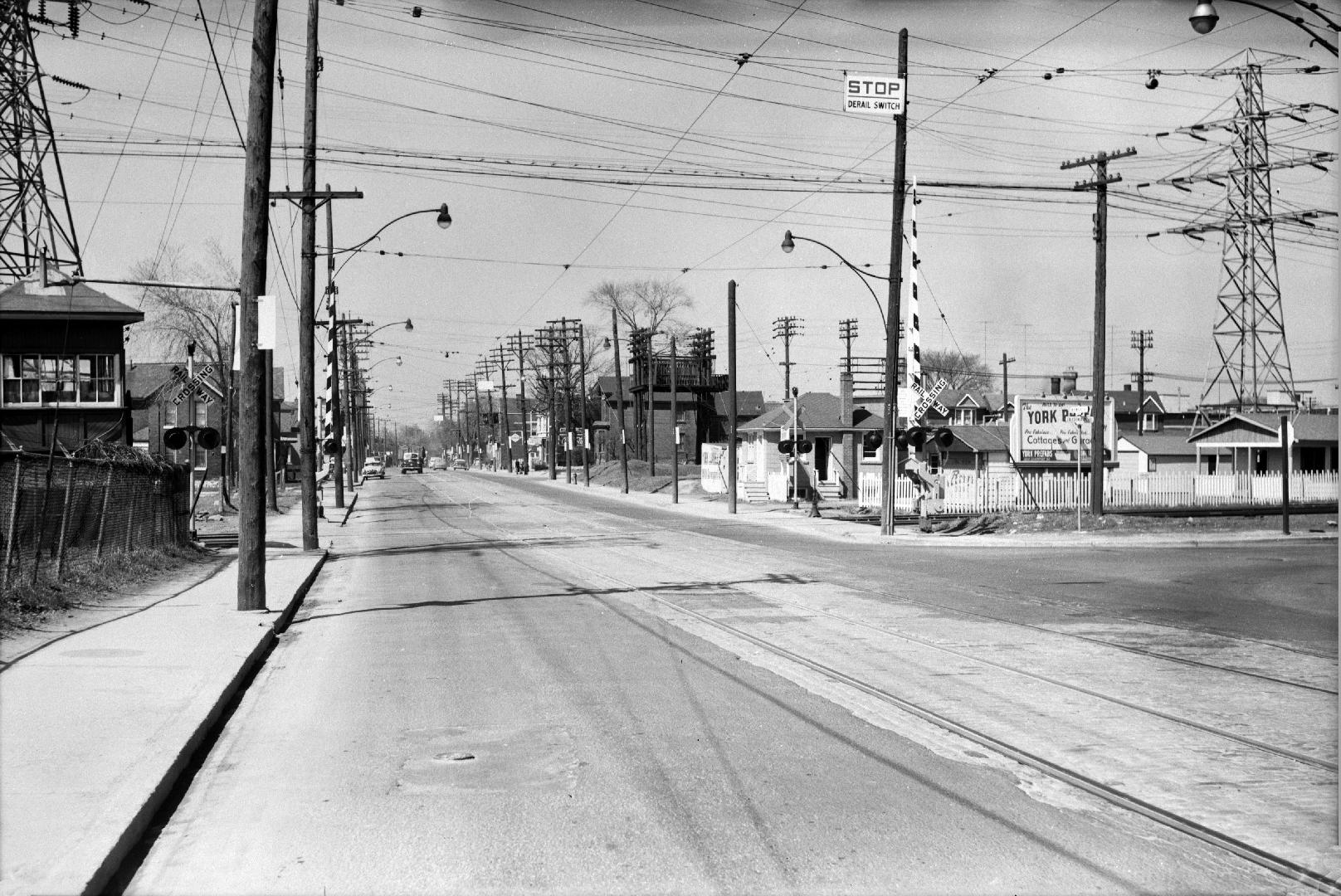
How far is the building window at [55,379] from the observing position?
41469mm

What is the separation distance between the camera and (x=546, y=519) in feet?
129

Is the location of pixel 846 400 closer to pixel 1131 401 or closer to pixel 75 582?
pixel 75 582

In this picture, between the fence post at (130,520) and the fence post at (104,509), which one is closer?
the fence post at (104,509)

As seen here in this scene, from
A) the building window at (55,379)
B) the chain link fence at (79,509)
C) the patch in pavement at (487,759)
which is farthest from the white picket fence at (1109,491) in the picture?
the patch in pavement at (487,759)

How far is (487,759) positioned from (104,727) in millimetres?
2698

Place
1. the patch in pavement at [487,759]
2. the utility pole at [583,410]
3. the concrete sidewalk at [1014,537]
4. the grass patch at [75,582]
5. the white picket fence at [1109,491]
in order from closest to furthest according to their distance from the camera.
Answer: the patch in pavement at [487,759] → the grass patch at [75,582] → the concrete sidewalk at [1014,537] → the white picket fence at [1109,491] → the utility pole at [583,410]

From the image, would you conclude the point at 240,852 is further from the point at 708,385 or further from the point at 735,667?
the point at 708,385

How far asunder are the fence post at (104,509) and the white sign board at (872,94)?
17.8m

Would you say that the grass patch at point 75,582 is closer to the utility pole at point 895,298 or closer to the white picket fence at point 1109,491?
the utility pole at point 895,298

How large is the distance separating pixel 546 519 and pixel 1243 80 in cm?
2965

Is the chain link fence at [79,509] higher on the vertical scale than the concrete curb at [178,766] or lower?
higher

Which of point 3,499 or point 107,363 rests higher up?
point 107,363

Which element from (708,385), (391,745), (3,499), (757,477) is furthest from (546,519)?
(708,385)

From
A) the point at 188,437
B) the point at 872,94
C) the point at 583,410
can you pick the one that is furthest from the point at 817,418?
the point at 188,437
